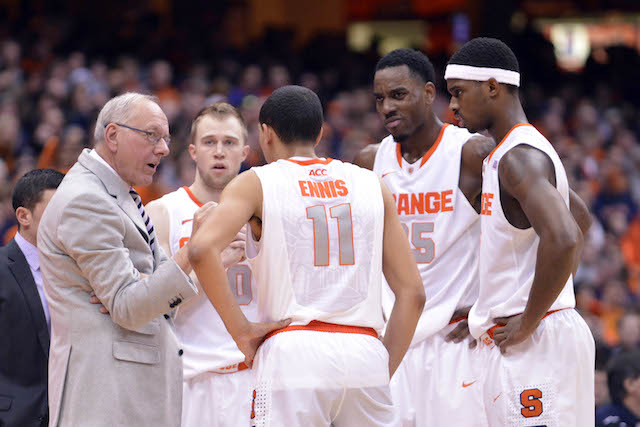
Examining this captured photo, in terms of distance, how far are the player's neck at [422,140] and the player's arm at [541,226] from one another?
34.4 inches

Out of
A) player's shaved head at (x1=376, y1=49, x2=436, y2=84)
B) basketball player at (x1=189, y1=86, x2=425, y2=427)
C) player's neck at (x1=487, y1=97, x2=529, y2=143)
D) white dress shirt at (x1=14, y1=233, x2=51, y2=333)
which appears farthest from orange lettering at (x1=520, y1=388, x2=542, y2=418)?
white dress shirt at (x1=14, y1=233, x2=51, y2=333)

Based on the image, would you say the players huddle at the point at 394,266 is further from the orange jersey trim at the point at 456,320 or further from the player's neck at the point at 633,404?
the player's neck at the point at 633,404

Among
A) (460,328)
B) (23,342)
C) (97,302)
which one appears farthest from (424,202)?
(23,342)

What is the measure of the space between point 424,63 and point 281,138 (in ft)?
4.51

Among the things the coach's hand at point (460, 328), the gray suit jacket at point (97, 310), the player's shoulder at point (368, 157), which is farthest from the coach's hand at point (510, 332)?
the gray suit jacket at point (97, 310)

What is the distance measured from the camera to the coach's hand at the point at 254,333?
389cm

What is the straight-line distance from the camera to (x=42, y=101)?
34.4ft

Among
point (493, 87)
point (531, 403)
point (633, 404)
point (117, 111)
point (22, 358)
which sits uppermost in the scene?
point (493, 87)

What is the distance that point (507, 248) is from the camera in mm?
4289

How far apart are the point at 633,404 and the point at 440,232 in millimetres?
2654

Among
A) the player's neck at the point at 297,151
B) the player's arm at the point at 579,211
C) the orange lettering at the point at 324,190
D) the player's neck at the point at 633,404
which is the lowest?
the player's neck at the point at 633,404

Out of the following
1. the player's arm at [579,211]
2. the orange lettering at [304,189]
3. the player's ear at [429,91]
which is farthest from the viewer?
the player's ear at [429,91]

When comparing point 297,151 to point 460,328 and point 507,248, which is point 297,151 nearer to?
point 507,248

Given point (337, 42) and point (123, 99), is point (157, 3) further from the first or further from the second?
point (123, 99)
